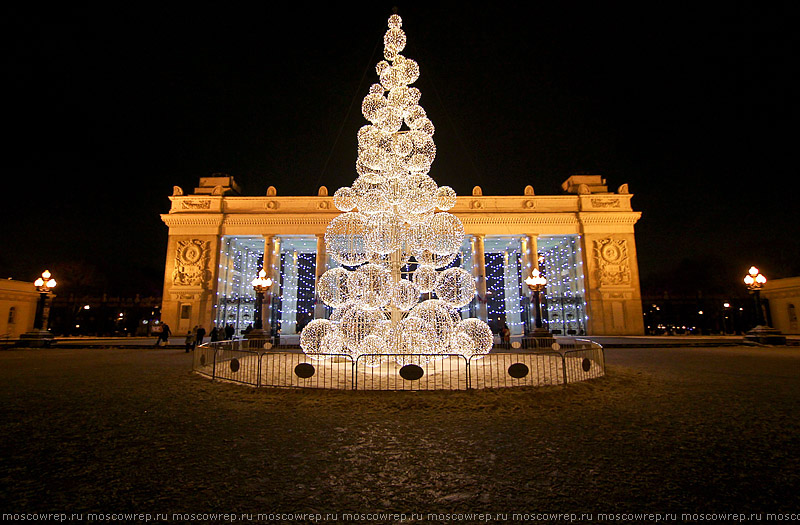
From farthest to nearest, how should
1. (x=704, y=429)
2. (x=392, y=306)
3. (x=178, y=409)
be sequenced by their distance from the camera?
1. (x=392, y=306)
2. (x=178, y=409)
3. (x=704, y=429)

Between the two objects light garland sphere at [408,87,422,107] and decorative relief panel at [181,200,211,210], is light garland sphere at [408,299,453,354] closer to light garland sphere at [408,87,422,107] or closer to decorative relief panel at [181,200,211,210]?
light garland sphere at [408,87,422,107]

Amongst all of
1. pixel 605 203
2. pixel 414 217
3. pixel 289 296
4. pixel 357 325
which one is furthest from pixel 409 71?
pixel 289 296

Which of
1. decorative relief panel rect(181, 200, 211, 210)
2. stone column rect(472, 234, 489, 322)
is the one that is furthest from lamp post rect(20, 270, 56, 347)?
stone column rect(472, 234, 489, 322)

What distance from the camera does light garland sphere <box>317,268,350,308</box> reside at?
33.9 ft

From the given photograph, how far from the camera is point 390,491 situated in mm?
3027

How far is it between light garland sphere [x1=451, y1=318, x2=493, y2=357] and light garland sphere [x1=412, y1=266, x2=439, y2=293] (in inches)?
50.5

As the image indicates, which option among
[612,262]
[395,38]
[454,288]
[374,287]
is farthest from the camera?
[612,262]

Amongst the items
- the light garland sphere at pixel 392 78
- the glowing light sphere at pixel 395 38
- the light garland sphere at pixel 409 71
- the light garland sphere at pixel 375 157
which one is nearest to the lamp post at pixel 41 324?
the light garland sphere at pixel 375 157

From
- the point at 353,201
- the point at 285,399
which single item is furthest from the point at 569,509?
the point at 353,201

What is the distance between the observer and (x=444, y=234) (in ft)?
34.2

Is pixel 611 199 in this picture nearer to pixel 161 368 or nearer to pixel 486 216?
pixel 486 216

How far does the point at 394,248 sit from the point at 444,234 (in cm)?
144

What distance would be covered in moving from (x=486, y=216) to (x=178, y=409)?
105 feet

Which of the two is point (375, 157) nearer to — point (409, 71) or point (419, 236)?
point (419, 236)
